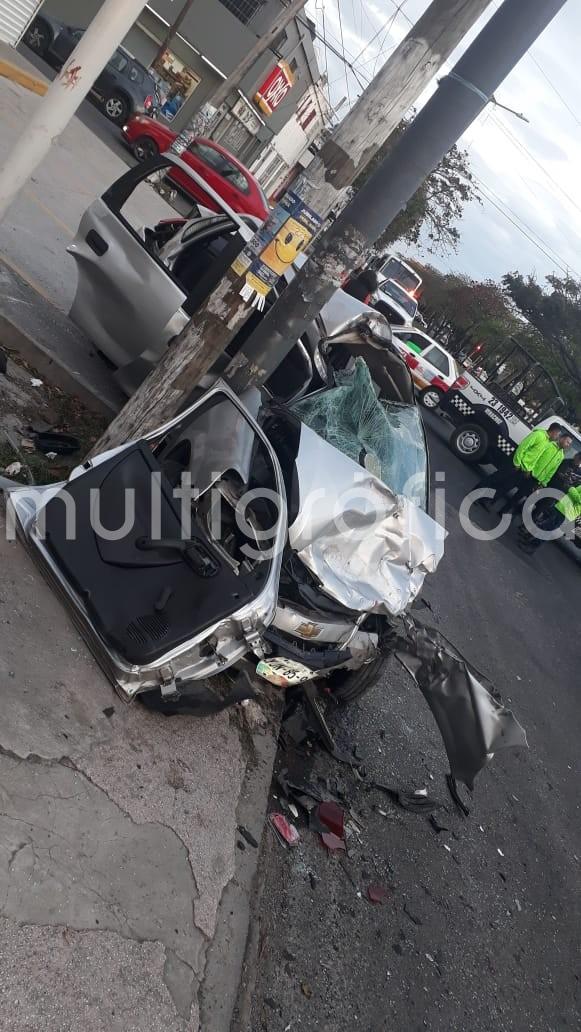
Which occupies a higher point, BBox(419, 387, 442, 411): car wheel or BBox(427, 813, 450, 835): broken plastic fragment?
BBox(419, 387, 442, 411): car wheel

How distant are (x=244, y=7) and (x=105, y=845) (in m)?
28.1

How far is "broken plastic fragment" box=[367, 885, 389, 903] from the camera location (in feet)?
14.0

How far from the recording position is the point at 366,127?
173 inches

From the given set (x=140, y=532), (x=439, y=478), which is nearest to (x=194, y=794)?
(x=140, y=532)

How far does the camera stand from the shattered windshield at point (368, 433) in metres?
5.65

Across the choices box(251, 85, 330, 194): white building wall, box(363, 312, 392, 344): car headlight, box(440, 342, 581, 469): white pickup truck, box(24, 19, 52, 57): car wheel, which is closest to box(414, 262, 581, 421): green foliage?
box(251, 85, 330, 194): white building wall

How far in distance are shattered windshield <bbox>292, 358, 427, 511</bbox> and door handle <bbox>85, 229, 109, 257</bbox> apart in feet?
6.43

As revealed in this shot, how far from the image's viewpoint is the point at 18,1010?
2453 mm

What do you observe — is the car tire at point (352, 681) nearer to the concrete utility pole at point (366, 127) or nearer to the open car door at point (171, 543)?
the open car door at point (171, 543)

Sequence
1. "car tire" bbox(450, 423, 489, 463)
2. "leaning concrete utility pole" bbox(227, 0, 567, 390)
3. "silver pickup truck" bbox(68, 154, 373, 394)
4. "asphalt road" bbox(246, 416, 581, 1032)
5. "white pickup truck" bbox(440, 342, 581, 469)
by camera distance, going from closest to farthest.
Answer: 1. "asphalt road" bbox(246, 416, 581, 1032)
2. "leaning concrete utility pole" bbox(227, 0, 567, 390)
3. "silver pickup truck" bbox(68, 154, 373, 394)
4. "white pickup truck" bbox(440, 342, 581, 469)
5. "car tire" bbox(450, 423, 489, 463)

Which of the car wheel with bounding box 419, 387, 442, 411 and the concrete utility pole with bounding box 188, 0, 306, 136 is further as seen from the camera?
the concrete utility pole with bounding box 188, 0, 306, 136

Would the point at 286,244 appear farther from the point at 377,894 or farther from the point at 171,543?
→ the point at 377,894

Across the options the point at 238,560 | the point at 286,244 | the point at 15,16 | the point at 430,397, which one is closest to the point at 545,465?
the point at 430,397

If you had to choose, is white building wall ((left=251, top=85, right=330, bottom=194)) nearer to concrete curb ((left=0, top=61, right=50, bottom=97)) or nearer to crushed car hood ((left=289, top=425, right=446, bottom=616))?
concrete curb ((left=0, top=61, right=50, bottom=97))
